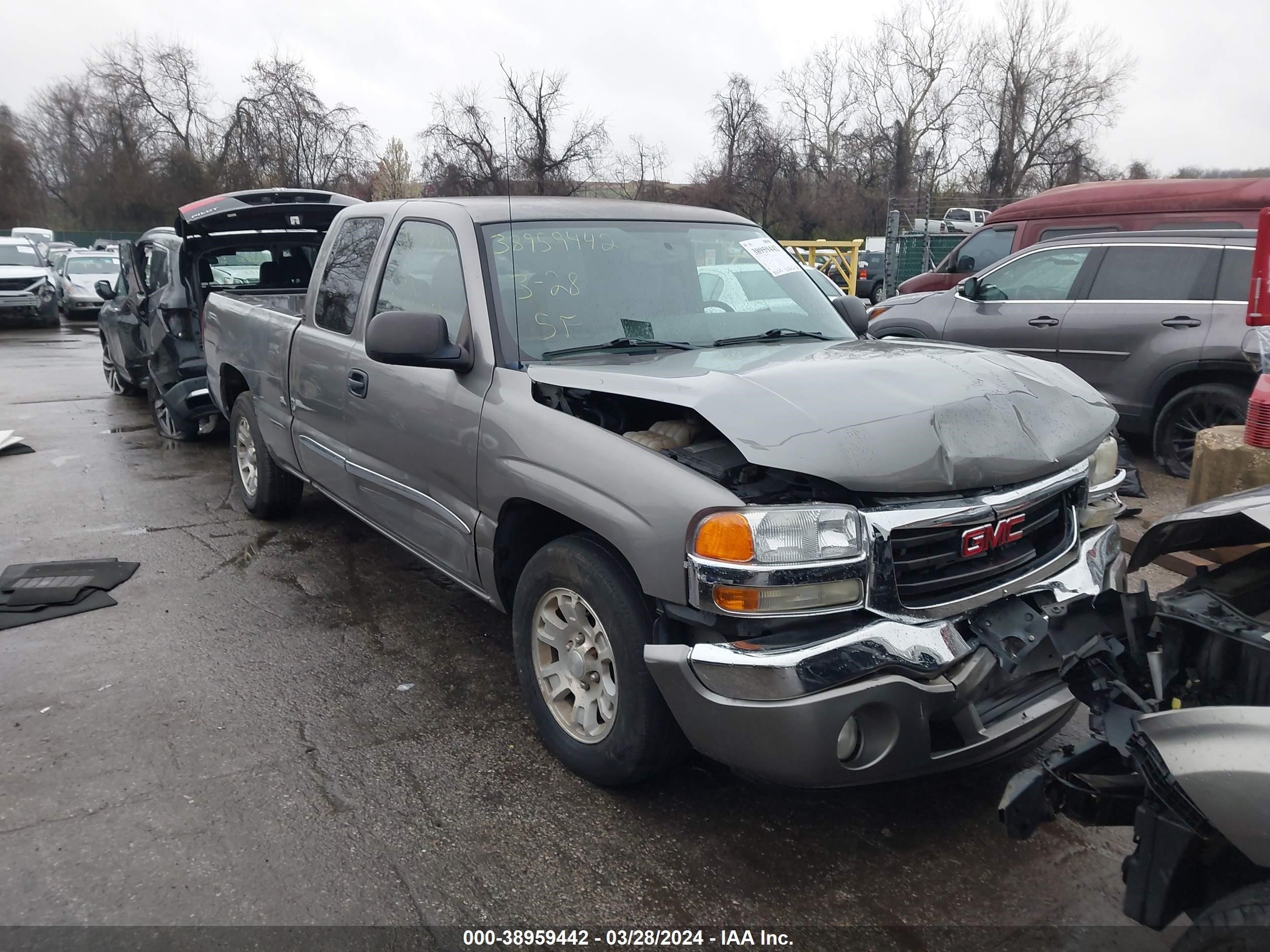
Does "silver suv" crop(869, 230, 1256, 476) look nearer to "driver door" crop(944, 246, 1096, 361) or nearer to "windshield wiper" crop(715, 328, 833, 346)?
"driver door" crop(944, 246, 1096, 361)

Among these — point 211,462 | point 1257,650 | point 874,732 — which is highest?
point 1257,650

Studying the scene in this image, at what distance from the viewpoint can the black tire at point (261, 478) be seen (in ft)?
19.4

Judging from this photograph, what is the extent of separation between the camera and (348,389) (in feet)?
14.3

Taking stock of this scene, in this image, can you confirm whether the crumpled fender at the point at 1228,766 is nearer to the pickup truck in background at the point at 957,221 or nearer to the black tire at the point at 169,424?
the black tire at the point at 169,424

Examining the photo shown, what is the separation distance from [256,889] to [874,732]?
1834mm

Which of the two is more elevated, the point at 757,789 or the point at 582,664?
the point at 582,664

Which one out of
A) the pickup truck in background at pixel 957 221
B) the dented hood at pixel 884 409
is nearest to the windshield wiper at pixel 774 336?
the dented hood at pixel 884 409

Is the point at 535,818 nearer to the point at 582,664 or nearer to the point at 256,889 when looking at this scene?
the point at 582,664

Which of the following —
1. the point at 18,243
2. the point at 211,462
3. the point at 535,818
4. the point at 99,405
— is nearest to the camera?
the point at 535,818

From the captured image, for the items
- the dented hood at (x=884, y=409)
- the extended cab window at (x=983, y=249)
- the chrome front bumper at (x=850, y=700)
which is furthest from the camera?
the extended cab window at (x=983, y=249)

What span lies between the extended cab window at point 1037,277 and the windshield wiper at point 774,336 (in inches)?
185

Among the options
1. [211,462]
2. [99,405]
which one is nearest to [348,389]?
Answer: [211,462]

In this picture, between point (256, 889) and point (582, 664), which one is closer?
point (256, 889)

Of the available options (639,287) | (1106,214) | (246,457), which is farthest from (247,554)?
(1106,214)
